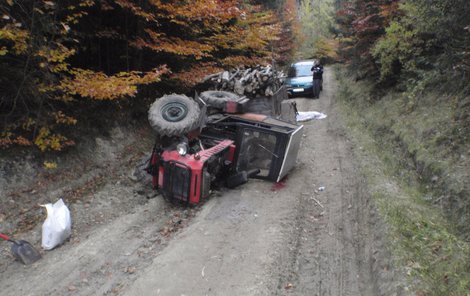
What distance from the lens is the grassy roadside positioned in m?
4.51

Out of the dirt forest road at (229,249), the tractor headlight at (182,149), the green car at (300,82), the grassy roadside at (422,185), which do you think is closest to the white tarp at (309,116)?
the grassy roadside at (422,185)

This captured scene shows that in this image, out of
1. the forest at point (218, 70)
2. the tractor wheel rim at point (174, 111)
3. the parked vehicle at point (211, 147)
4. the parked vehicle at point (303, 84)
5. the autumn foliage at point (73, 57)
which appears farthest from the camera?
the parked vehicle at point (303, 84)

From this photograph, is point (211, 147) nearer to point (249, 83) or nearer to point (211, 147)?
point (211, 147)

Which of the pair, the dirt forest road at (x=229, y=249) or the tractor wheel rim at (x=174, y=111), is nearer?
the dirt forest road at (x=229, y=249)

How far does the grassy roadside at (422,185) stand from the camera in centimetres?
451

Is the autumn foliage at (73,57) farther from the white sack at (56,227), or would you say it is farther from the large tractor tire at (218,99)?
the white sack at (56,227)

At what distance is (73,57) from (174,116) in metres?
3.49

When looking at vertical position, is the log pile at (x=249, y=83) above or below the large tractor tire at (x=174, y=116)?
above

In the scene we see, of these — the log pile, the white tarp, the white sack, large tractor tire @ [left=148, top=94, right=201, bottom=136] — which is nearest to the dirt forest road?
the white sack

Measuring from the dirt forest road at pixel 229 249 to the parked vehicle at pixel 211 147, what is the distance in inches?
15.0

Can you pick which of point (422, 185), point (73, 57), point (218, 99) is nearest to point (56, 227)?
point (218, 99)

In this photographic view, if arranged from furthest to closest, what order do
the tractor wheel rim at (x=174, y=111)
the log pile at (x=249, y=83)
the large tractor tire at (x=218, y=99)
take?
the log pile at (x=249, y=83)
the large tractor tire at (x=218, y=99)
the tractor wheel rim at (x=174, y=111)

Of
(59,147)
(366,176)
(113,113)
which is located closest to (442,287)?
(366,176)

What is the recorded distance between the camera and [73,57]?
9414 millimetres
